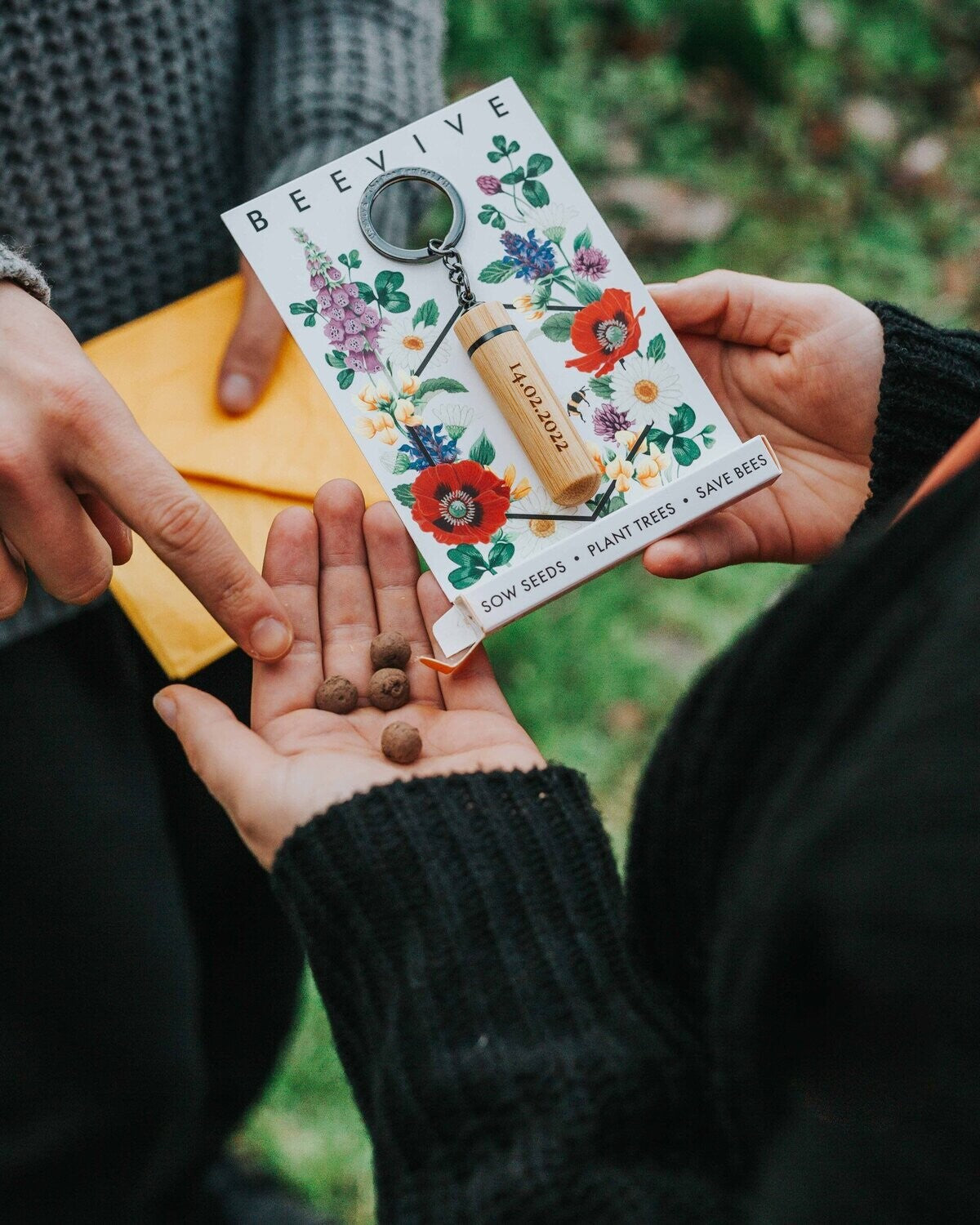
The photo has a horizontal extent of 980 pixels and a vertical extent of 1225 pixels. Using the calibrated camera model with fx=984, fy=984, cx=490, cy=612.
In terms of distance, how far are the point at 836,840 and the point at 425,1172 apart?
1.18ft

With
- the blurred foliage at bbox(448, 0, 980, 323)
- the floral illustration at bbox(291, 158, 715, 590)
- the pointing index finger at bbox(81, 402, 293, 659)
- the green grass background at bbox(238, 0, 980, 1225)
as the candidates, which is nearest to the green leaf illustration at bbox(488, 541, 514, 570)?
the floral illustration at bbox(291, 158, 715, 590)

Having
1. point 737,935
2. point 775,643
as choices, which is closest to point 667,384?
point 775,643

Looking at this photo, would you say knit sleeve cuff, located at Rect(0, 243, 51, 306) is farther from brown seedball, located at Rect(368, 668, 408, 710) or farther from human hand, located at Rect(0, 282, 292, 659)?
brown seedball, located at Rect(368, 668, 408, 710)

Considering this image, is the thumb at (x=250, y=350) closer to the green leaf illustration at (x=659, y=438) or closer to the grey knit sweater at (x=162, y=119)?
the grey knit sweater at (x=162, y=119)

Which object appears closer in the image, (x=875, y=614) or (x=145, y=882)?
(x=875, y=614)

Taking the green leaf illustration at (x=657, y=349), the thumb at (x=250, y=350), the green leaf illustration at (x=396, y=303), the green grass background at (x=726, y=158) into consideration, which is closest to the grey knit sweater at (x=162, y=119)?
the thumb at (x=250, y=350)

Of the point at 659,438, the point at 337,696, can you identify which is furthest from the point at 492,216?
the point at 337,696

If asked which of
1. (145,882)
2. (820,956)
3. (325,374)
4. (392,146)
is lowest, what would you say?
(145,882)

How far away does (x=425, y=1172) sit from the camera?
2.06 feet

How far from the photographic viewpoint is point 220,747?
861 millimetres

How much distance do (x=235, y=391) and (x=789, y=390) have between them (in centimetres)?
61

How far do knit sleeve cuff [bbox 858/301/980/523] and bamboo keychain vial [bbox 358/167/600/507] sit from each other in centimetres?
28

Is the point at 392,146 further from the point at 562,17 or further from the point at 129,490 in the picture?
the point at 562,17

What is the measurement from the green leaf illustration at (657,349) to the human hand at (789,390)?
0.13 feet
